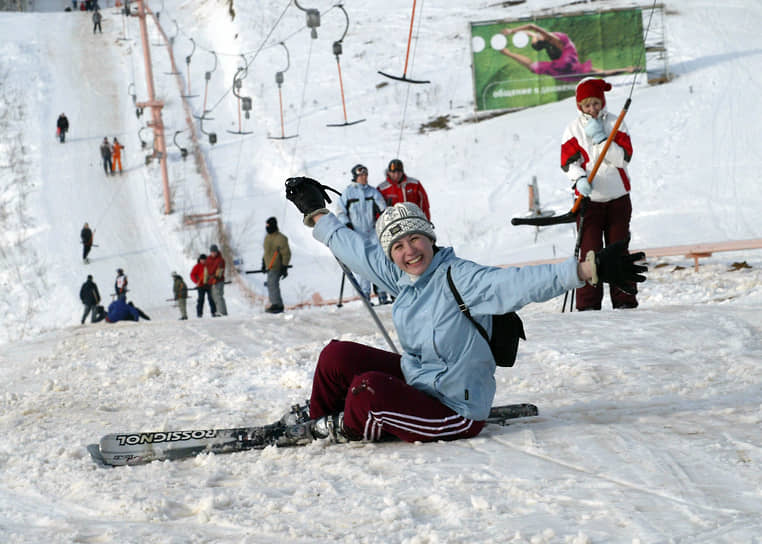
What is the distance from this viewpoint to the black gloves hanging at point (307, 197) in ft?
13.2

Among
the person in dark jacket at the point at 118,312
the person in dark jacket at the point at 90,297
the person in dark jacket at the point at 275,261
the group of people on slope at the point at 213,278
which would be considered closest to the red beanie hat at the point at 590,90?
the person in dark jacket at the point at 275,261

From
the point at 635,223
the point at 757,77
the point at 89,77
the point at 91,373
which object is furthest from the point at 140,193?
the point at 91,373

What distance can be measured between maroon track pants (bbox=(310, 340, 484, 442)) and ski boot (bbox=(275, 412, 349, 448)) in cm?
5

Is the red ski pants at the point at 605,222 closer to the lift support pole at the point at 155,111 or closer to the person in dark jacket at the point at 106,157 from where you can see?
the lift support pole at the point at 155,111

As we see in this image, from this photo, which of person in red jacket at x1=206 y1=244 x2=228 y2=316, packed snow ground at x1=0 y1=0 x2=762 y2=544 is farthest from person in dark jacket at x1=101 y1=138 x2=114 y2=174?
person in red jacket at x1=206 y1=244 x2=228 y2=316

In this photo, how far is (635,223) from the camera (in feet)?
59.6

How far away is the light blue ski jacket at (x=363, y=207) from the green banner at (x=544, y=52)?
619 inches

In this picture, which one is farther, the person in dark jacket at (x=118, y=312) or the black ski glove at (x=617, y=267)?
the person in dark jacket at (x=118, y=312)

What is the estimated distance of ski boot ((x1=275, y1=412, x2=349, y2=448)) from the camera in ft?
12.2

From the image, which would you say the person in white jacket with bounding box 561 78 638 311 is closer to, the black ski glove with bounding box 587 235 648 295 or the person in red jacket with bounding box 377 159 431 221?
the person in red jacket with bounding box 377 159 431 221

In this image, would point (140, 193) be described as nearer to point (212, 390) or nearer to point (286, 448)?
point (212, 390)

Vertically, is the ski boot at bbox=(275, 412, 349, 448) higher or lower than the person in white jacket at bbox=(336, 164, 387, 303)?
lower

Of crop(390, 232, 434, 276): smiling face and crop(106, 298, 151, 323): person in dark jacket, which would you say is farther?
crop(106, 298, 151, 323): person in dark jacket

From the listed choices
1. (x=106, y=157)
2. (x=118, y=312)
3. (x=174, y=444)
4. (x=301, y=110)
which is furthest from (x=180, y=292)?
(x=301, y=110)
